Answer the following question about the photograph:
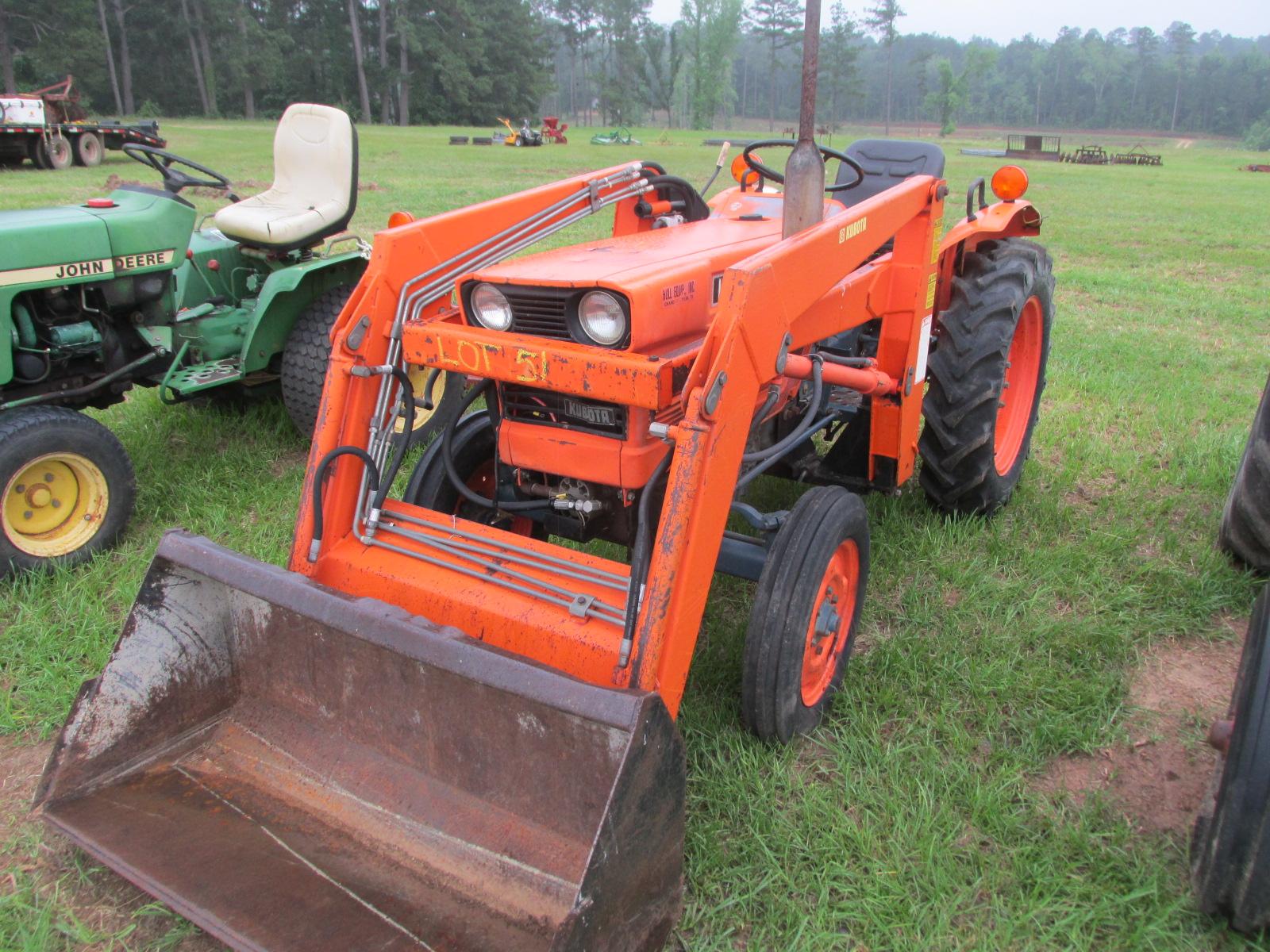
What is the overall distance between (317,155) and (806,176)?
3.14m

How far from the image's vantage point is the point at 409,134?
3444 centimetres

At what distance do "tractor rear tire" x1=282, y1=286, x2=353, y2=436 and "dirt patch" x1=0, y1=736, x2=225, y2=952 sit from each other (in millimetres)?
2201

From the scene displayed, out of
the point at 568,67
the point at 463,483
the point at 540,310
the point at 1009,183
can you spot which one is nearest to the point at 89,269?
the point at 463,483

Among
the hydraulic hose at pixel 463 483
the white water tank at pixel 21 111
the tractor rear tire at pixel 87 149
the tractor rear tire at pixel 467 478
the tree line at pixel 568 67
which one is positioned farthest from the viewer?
the tree line at pixel 568 67

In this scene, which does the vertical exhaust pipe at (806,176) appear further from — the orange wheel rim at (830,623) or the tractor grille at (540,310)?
the orange wheel rim at (830,623)

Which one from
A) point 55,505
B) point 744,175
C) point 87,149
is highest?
point 744,175

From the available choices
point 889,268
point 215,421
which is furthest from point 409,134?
point 889,268

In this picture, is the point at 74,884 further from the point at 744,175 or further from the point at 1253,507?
the point at 1253,507

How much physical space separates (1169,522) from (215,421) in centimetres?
436

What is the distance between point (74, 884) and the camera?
2.21 meters

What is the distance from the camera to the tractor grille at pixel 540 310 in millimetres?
2398

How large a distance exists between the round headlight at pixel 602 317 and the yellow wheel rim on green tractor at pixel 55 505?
7.33 feet

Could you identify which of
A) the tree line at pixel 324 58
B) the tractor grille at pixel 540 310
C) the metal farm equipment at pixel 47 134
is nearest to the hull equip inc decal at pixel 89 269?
the tractor grille at pixel 540 310

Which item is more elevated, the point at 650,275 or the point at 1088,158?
the point at 650,275
